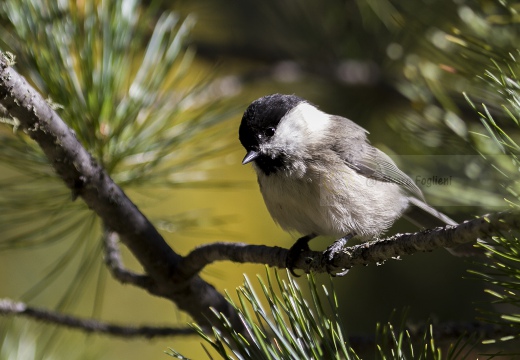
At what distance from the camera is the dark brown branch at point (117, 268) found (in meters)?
1.19

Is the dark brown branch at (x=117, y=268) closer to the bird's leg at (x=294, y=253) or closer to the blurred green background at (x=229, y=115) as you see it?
the blurred green background at (x=229, y=115)

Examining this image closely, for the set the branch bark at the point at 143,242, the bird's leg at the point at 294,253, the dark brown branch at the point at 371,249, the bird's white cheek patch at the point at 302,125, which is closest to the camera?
the dark brown branch at the point at 371,249

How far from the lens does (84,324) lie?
1219 mm

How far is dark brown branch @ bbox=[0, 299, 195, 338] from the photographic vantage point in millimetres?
1187

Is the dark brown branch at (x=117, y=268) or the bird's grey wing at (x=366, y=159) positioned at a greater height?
the bird's grey wing at (x=366, y=159)

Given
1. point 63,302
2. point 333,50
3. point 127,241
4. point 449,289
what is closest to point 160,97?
point 127,241

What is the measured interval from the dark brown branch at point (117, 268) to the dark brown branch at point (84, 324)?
0.10 m

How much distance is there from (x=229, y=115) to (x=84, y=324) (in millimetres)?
543

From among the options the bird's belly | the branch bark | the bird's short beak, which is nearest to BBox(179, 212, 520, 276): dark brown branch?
the branch bark

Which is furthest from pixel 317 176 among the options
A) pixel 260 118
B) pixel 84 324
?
pixel 84 324

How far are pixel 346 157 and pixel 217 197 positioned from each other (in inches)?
34.0

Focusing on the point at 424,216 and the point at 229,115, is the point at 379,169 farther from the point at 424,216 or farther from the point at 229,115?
the point at 229,115

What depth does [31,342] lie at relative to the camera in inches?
50.7

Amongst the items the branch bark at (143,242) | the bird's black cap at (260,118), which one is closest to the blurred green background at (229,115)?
the bird's black cap at (260,118)
